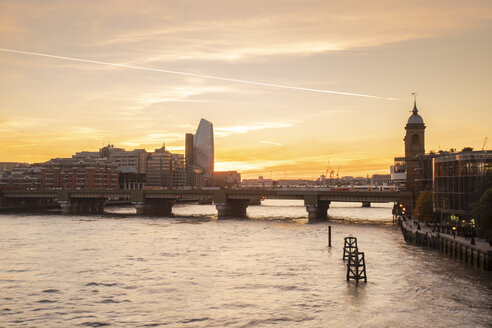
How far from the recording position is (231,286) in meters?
54.6

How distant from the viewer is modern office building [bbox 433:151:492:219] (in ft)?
270

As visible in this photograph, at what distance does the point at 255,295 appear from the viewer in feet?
166

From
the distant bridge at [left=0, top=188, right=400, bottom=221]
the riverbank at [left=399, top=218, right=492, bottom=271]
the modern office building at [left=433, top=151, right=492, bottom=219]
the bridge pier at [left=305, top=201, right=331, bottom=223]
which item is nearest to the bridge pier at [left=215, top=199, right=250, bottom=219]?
the distant bridge at [left=0, top=188, right=400, bottom=221]

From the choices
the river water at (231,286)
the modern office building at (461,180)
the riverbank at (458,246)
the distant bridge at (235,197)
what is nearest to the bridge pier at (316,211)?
the distant bridge at (235,197)

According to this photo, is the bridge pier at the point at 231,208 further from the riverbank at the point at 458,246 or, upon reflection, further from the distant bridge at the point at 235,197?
the riverbank at the point at 458,246

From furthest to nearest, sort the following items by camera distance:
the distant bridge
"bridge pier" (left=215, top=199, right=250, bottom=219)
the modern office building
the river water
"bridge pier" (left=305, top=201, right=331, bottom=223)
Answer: "bridge pier" (left=215, top=199, right=250, bottom=219)
"bridge pier" (left=305, top=201, right=331, bottom=223)
the distant bridge
the modern office building
the river water

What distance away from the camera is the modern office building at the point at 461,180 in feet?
270

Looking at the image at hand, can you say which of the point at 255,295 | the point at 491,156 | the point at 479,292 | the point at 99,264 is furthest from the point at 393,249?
the point at 99,264

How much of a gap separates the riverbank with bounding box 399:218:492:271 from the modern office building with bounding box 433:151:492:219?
6.87m

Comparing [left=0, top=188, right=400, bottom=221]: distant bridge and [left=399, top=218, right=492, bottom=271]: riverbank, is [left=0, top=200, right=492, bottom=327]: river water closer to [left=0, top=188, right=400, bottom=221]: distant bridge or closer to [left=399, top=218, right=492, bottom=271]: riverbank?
[left=399, top=218, right=492, bottom=271]: riverbank

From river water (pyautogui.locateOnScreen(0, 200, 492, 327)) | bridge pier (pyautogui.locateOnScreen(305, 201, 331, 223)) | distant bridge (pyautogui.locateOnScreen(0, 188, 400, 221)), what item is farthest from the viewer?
bridge pier (pyautogui.locateOnScreen(305, 201, 331, 223))

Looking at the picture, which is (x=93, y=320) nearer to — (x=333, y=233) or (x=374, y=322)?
(x=374, y=322)

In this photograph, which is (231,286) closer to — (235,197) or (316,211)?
(316,211)

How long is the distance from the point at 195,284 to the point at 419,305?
23610 mm
